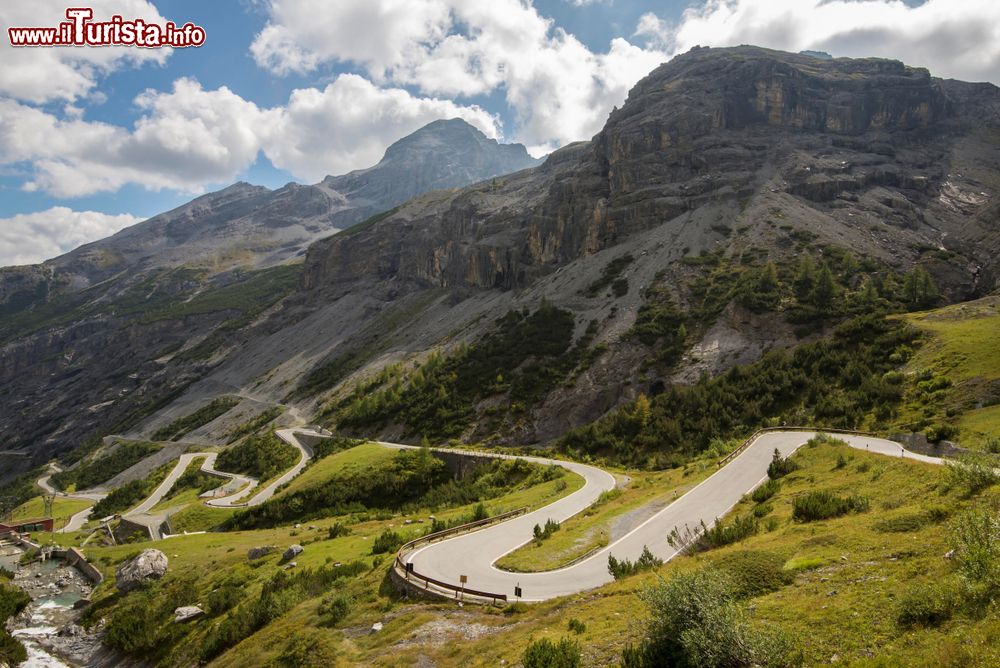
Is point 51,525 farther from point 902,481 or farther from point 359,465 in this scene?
point 902,481

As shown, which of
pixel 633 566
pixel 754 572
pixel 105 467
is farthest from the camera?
pixel 105 467

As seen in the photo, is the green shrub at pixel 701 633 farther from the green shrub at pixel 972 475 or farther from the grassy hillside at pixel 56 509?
the grassy hillside at pixel 56 509

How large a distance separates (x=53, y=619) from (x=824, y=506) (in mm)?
35613

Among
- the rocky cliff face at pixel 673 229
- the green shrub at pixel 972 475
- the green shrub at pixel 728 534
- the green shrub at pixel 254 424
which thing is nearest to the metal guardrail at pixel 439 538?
the green shrub at pixel 728 534

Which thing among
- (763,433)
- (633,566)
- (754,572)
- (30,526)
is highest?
(754,572)

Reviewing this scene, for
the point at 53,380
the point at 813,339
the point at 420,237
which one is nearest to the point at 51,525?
the point at 813,339

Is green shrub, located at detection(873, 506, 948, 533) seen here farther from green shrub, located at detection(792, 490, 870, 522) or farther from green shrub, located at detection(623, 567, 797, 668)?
green shrub, located at detection(623, 567, 797, 668)

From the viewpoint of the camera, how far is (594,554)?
18.2m

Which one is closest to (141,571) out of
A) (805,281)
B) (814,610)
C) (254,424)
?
(814,610)

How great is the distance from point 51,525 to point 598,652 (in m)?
61.0

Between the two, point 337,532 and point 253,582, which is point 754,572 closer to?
point 253,582

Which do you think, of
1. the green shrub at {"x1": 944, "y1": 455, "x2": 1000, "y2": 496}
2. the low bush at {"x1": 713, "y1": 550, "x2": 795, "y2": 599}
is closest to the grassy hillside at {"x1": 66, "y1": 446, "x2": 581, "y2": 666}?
the low bush at {"x1": 713, "y1": 550, "x2": 795, "y2": 599}

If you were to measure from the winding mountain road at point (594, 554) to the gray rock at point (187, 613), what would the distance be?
1010 cm

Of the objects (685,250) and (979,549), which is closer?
(979,549)
